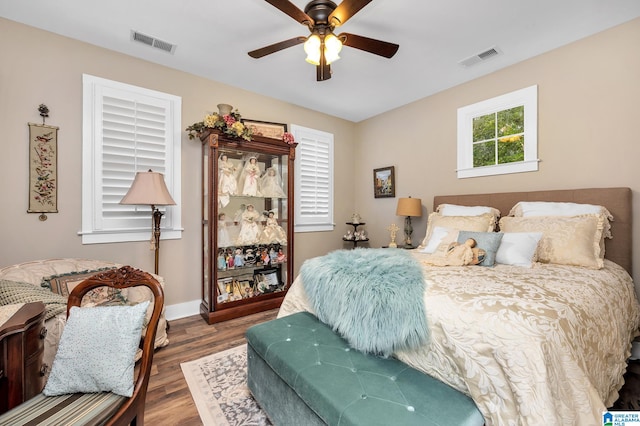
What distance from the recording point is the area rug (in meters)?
1.65

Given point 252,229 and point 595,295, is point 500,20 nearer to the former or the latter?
point 595,295

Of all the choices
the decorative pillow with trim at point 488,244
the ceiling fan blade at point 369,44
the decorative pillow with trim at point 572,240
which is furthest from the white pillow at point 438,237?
the ceiling fan blade at point 369,44

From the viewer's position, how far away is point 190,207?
325 centimetres

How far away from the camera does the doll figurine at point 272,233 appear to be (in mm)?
3551

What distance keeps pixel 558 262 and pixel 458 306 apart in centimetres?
146

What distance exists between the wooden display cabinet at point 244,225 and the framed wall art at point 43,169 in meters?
1.29

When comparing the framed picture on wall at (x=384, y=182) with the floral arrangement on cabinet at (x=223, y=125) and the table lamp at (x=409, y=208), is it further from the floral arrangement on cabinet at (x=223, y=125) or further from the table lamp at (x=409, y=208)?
the floral arrangement on cabinet at (x=223, y=125)

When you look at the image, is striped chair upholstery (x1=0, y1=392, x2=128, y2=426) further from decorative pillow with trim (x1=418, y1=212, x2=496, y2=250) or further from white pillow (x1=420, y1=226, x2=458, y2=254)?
decorative pillow with trim (x1=418, y1=212, x2=496, y2=250)

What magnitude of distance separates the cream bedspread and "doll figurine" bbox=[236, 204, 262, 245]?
228 centimetres

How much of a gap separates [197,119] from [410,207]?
9.53 ft

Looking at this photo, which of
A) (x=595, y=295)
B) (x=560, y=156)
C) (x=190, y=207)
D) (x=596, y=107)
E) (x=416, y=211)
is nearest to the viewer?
(x=595, y=295)

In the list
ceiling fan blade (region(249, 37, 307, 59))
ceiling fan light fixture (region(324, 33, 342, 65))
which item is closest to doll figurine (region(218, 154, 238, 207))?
ceiling fan blade (region(249, 37, 307, 59))

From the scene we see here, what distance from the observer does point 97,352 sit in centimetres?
120

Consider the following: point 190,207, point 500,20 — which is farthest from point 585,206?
point 190,207
